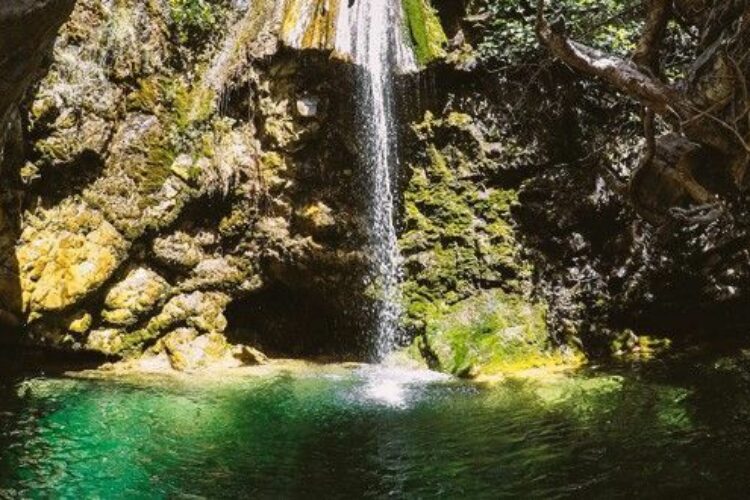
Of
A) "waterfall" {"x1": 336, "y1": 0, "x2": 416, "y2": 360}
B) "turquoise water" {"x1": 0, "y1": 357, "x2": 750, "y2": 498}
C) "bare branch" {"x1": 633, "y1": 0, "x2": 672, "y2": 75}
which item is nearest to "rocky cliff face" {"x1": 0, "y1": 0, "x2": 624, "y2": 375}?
"waterfall" {"x1": 336, "y1": 0, "x2": 416, "y2": 360}

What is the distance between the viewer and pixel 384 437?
620 cm

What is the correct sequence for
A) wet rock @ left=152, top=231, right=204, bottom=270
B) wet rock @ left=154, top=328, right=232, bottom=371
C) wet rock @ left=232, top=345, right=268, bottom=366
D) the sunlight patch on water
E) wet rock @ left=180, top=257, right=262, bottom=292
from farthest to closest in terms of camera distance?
wet rock @ left=180, top=257, right=262, bottom=292 → wet rock @ left=232, top=345, right=268, bottom=366 → wet rock @ left=152, top=231, right=204, bottom=270 → wet rock @ left=154, top=328, right=232, bottom=371 → the sunlight patch on water

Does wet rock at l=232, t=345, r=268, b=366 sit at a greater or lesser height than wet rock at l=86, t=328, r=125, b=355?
lesser

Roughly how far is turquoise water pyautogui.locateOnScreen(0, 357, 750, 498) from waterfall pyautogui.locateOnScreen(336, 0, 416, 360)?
2259mm

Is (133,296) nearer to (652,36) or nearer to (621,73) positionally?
(621,73)

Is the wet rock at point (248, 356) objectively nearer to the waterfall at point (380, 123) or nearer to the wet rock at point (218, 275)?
the wet rock at point (218, 275)

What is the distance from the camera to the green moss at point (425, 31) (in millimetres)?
9953

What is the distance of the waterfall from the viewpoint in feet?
32.5

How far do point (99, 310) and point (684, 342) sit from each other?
8.40 meters

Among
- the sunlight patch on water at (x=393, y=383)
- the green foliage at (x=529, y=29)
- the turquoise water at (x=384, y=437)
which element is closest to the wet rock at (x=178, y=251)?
the turquoise water at (x=384, y=437)

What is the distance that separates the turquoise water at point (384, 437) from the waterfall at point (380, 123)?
2.26m

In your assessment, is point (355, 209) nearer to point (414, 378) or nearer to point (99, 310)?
point (414, 378)

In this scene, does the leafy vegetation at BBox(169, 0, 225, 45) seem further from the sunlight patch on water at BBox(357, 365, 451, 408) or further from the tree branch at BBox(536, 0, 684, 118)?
the tree branch at BBox(536, 0, 684, 118)

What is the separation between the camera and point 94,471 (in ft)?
17.3
